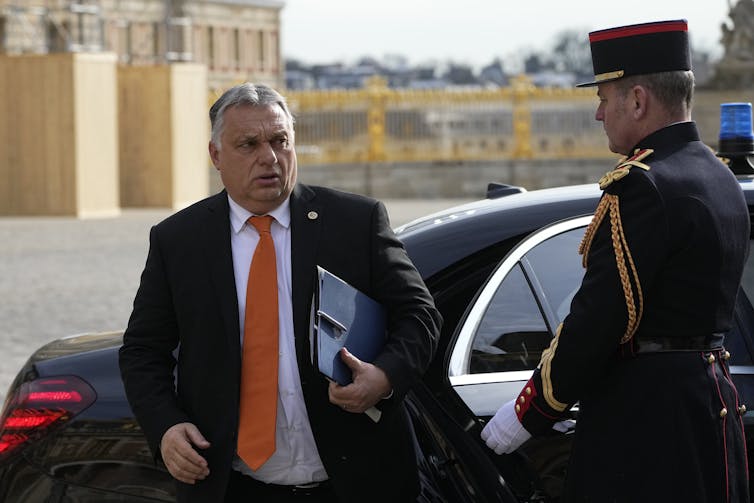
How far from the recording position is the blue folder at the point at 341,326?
3467 millimetres

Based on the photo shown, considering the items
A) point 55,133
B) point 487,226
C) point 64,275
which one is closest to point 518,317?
point 487,226

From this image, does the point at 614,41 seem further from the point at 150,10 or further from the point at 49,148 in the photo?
the point at 150,10

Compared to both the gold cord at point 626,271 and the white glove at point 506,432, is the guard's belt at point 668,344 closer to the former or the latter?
the gold cord at point 626,271

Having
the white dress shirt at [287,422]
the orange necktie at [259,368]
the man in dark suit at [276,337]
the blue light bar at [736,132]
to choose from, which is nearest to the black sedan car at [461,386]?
the blue light bar at [736,132]

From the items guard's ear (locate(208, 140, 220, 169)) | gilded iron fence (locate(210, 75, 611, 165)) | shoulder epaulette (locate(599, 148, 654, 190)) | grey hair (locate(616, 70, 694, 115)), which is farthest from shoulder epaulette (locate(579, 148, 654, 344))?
gilded iron fence (locate(210, 75, 611, 165))

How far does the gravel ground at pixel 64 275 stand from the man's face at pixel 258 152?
629 cm

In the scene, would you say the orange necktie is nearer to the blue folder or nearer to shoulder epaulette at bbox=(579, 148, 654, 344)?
the blue folder

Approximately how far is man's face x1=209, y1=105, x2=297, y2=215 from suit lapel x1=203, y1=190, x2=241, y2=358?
0.34 feet

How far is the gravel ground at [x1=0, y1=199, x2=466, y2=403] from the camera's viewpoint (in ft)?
41.4

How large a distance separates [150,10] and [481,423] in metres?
61.8

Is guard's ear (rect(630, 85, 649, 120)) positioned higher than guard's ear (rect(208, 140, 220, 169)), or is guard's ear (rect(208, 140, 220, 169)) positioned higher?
guard's ear (rect(630, 85, 649, 120))

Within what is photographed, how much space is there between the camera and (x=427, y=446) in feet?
13.3

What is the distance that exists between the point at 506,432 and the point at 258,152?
90 cm

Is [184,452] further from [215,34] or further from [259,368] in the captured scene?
[215,34]
